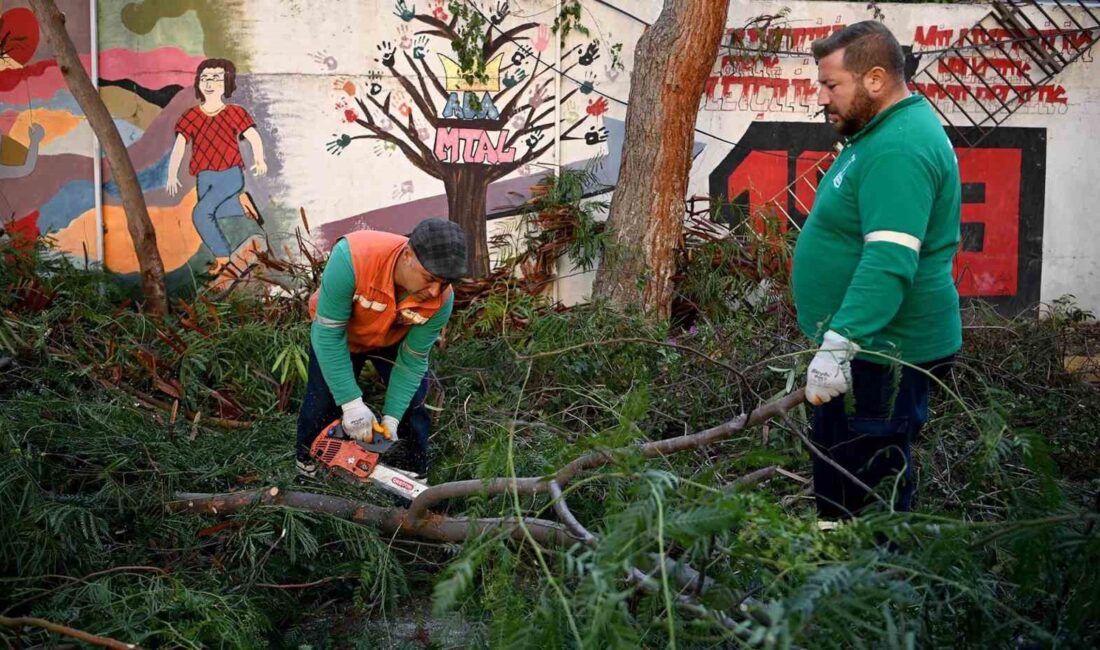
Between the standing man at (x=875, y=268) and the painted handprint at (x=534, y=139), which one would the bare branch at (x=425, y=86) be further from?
the standing man at (x=875, y=268)

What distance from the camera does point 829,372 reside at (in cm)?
283

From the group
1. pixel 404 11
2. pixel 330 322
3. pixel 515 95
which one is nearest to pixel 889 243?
pixel 330 322

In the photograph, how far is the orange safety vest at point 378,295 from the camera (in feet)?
12.2

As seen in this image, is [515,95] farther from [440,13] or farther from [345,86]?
[345,86]

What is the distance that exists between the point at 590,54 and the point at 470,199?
147 centimetres

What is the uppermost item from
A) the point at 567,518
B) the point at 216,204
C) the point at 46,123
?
the point at 46,123

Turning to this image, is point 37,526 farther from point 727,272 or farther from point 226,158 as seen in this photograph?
point 727,272

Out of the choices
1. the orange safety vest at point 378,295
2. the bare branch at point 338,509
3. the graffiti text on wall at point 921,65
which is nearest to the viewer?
the bare branch at point 338,509

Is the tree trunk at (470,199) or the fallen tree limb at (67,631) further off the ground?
the tree trunk at (470,199)

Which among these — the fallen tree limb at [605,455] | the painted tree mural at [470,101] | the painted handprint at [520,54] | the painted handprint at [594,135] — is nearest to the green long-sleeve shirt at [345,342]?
the fallen tree limb at [605,455]

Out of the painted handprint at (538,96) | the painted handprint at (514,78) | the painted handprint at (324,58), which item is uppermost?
the painted handprint at (324,58)

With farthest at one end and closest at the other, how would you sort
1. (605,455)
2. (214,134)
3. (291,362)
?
(214,134), (291,362), (605,455)

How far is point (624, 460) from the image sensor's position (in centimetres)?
215

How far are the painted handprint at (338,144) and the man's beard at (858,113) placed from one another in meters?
4.97
